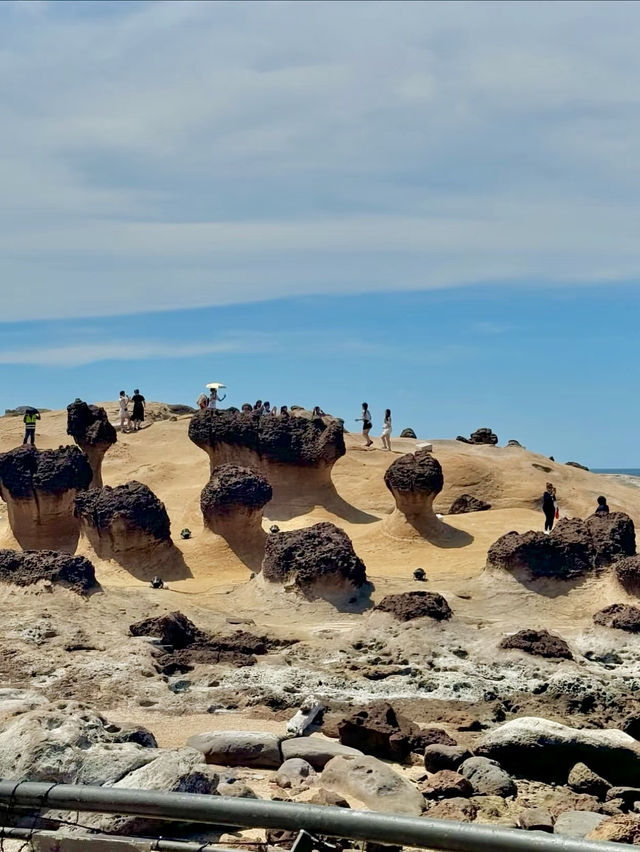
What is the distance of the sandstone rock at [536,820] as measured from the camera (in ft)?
21.3

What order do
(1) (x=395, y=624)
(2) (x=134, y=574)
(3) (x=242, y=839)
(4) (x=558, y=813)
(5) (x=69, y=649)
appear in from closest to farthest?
(3) (x=242, y=839) < (4) (x=558, y=813) < (5) (x=69, y=649) < (1) (x=395, y=624) < (2) (x=134, y=574)

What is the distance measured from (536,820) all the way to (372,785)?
994mm

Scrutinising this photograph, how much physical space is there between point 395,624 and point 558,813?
612cm

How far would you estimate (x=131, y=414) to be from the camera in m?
30.3

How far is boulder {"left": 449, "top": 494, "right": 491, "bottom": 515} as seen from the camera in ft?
76.7

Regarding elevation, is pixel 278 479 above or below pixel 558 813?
above

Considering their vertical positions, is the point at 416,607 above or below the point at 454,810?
above

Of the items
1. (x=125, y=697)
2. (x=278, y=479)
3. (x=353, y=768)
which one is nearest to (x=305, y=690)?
(x=125, y=697)

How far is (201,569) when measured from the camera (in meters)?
18.6

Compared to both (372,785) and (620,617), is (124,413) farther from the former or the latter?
(372,785)

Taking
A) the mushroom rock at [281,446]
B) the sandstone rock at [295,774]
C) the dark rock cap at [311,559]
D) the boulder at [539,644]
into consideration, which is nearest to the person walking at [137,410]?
the mushroom rock at [281,446]

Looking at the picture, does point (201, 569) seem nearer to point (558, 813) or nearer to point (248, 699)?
point (248, 699)

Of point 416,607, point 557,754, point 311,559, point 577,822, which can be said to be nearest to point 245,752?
point 557,754

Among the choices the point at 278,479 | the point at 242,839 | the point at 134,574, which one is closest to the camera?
the point at 242,839
